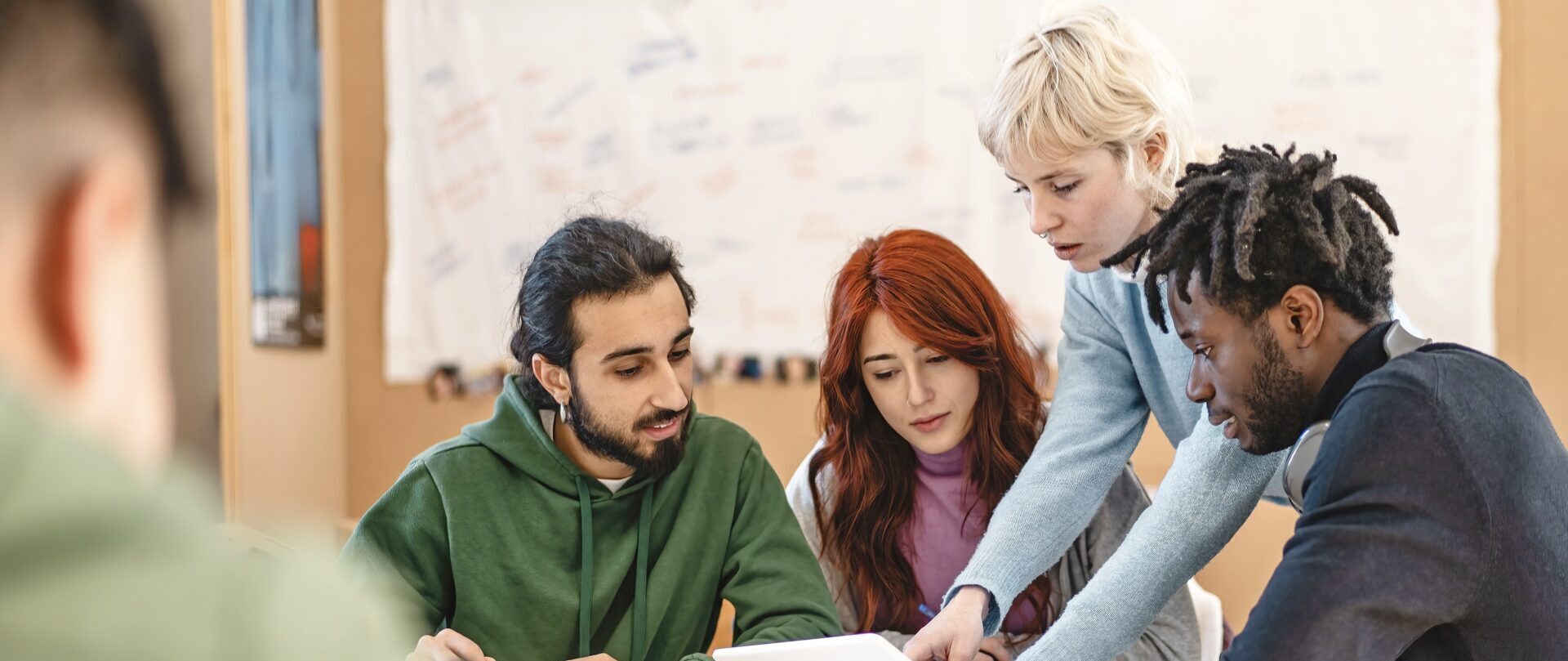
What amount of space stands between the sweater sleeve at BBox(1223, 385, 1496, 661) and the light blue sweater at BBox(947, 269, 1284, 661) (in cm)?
47

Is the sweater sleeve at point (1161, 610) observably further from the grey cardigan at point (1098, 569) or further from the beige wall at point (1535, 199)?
the beige wall at point (1535, 199)

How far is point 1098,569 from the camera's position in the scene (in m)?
1.92

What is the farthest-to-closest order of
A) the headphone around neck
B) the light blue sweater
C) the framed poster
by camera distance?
the framed poster
the light blue sweater
the headphone around neck

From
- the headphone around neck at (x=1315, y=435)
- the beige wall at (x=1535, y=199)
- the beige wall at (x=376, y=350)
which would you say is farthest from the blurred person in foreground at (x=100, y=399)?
the beige wall at (x=1535, y=199)

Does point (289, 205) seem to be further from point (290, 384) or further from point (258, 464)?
point (258, 464)

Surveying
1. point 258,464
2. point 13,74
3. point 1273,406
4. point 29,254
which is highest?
point 13,74

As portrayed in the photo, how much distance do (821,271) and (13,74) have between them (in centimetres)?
240

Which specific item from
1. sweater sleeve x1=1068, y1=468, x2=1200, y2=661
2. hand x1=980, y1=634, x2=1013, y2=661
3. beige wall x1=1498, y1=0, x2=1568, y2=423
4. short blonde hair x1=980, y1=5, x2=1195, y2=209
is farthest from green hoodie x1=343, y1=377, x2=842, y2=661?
beige wall x1=1498, y1=0, x2=1568, y2=423

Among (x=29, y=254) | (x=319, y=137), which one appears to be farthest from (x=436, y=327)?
(x=29, y=254)

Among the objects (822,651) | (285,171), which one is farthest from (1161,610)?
(285,171)

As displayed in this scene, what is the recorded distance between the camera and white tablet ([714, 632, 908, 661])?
1.36 meters

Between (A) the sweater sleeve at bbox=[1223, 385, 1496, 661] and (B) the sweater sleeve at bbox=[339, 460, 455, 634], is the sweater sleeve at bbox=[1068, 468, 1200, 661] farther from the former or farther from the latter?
(B) the sweater sleeve at bbox=[339, 460, 455, 634]

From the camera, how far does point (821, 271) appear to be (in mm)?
3373

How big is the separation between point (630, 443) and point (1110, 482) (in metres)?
0.71
